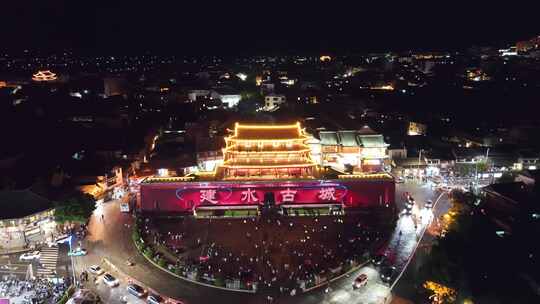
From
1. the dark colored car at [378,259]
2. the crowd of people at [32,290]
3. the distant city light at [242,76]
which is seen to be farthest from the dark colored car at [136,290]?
the distant city light at [242,76]

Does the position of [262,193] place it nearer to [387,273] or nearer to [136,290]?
[387,273]

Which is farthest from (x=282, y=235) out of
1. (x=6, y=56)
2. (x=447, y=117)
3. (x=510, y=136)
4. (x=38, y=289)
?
(x=6, y=56)

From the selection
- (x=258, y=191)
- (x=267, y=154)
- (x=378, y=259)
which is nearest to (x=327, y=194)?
(x=258, y=191)

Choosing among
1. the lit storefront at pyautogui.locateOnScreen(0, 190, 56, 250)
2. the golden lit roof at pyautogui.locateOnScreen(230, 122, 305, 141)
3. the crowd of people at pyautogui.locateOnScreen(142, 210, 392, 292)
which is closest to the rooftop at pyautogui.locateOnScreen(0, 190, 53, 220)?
the lit storefront at pyautogui.locateOnScreen(0, 190, 56, 250)

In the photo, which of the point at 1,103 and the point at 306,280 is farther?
the point at 1,103

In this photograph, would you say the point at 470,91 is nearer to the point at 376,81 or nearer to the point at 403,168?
the point at 376,81
